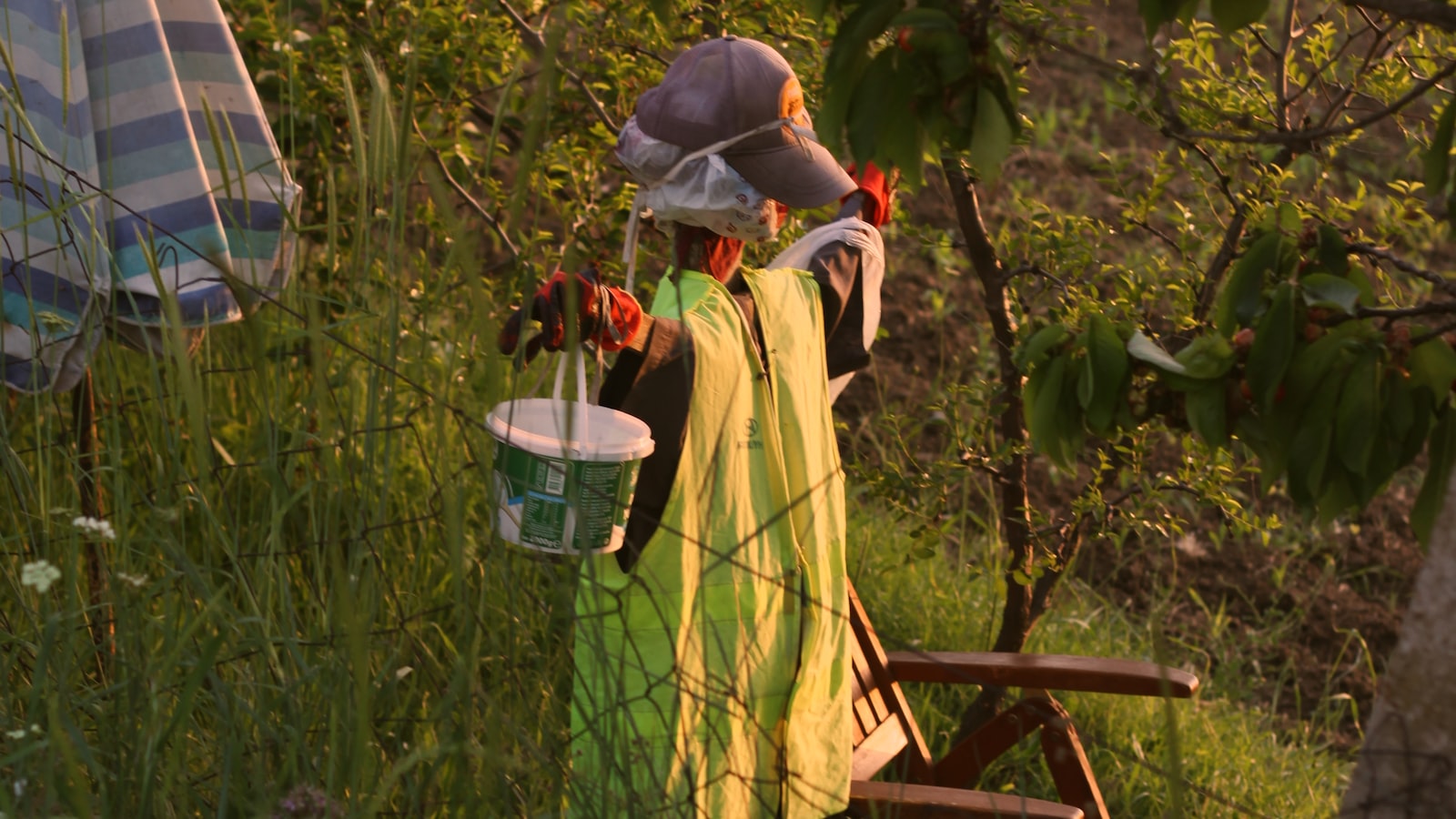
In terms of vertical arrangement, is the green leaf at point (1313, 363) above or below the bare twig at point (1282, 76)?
below

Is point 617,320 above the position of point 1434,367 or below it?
below

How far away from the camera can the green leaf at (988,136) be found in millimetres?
1250

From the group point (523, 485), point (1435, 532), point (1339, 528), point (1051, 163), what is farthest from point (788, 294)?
point (1051, 163)

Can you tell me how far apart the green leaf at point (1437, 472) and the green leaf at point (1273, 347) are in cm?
16

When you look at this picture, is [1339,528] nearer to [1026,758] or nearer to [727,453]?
[1026,758]

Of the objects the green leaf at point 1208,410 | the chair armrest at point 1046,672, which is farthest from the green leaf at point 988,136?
the chair armrest at point 1046,672

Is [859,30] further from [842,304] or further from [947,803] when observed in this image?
[947,803]

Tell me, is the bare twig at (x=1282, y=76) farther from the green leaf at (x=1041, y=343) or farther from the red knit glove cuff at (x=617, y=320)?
the red knit glove cuff at (x=617, y=320)

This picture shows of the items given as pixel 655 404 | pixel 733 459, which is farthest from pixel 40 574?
pixel 733 459

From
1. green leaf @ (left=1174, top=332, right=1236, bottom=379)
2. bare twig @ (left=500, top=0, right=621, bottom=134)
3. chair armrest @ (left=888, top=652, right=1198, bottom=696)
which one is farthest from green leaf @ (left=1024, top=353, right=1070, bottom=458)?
bare twig @ (left=500, top=0, right=621, bottom=134)

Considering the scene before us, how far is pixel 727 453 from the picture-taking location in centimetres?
183

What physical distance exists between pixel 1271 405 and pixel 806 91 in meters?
1.35

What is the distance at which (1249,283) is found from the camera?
1374 millimetres

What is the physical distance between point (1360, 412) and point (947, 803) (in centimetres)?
83
